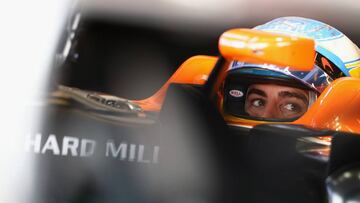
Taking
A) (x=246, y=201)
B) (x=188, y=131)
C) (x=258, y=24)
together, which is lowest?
(x=246, y=201)

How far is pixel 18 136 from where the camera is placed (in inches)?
42.1

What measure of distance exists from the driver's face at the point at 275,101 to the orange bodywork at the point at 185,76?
0.15 metres

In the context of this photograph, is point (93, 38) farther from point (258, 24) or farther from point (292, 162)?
point (258, 24)

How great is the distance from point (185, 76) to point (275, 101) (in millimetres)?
300

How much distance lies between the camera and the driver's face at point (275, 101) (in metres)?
1.59

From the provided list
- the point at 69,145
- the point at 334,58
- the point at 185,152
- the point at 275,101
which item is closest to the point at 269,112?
the point at 275,101

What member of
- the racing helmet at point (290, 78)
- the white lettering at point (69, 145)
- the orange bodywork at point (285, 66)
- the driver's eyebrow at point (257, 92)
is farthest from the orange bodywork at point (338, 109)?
the white lettering at point (69, 145)

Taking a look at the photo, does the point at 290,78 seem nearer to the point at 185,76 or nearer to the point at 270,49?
the point at 185,76

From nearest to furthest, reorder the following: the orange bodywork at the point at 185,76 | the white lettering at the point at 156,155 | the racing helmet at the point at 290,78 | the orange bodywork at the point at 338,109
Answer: the white lettering at the point at 156,155
the orange bodywork at the point at 185,76
the orange bodywork at the point at 338,109
the racing helmet at the point at 290,78

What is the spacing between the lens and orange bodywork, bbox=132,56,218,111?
1.27m

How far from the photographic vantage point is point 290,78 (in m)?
1.59

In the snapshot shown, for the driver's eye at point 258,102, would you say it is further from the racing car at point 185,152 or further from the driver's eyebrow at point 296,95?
the racing car at point 185,152

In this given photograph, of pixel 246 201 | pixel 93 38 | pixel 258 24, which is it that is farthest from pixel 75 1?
pixel 258 24

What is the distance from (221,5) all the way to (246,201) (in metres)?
0.41
